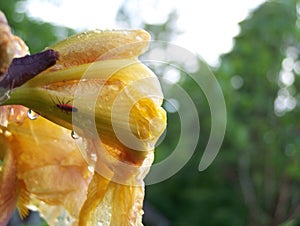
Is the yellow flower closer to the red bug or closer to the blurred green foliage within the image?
the red bug

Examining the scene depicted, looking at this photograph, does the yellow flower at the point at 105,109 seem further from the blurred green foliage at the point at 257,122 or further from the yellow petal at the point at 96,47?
the blurred green foliage at the point at 257,122

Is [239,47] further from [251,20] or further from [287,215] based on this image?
[287,215]

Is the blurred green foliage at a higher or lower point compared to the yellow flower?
lower

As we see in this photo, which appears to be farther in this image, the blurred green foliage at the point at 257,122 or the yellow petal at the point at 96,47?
the blurred green foliage at the point at 257,122

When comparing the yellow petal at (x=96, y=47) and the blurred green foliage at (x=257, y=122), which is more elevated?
the yellow petal at (x=96, y=47)

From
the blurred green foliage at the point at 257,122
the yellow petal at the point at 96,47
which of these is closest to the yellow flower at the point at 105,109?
the yellow petal at the point at 96,47

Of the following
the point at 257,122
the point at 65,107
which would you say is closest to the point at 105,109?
the point at 65,107

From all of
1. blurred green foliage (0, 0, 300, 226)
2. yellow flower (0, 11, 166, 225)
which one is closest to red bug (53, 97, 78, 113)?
yellow flower (0, 11, 166, 225)

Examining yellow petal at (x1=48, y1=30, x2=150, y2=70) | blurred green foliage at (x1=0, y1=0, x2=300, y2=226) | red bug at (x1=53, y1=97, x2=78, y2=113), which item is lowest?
blurred green foliage at (x1=0, y1=0, x2=300, y2=226)
